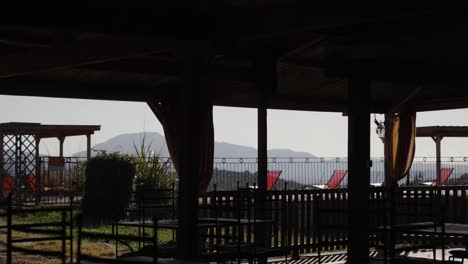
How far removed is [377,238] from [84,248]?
388cm

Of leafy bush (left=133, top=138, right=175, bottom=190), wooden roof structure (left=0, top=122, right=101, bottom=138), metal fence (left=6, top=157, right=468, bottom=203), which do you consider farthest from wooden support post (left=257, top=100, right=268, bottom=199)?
wooden roof structure (left=0, top=122, right=101, bottom=138)

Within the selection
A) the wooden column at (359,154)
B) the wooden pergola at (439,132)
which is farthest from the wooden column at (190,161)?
the wooden pergola at (439,132)

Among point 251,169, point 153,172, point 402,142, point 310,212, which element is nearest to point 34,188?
point 153,172

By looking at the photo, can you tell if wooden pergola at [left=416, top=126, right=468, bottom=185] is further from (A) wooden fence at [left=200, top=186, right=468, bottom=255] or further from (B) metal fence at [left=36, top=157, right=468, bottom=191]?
(A) wooden fence at [left=200, top=186, right=468, bottom=255]

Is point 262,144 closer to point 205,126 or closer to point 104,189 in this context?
point 205,126

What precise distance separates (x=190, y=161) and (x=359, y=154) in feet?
9.46

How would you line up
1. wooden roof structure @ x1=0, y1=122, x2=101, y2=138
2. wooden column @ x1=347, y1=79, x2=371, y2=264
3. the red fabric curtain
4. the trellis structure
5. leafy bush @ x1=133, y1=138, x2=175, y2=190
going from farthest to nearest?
wooden roof structure @ x1=0, y1=122, x2=101, y2=138 < the trellis structure < leafy bush @ x1=133, y1=138, x2=175, y2=190 < the red fabric curtain < wooden column @ x1=347, y1=79, x2=371, y2=264

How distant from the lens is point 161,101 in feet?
40.0

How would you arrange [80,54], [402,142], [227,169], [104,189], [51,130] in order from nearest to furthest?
[80,54], [402,142], [104,189], [227,169], [51,130]

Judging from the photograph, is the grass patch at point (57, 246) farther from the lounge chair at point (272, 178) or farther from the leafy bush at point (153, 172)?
the lounge chair at point (272, 178)

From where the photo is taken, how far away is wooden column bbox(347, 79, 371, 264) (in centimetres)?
915

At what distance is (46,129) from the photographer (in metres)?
23.2

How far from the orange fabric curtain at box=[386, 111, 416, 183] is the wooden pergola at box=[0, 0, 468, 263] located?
3.07m

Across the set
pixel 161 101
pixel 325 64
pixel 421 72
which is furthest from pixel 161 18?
pixel 161 101
